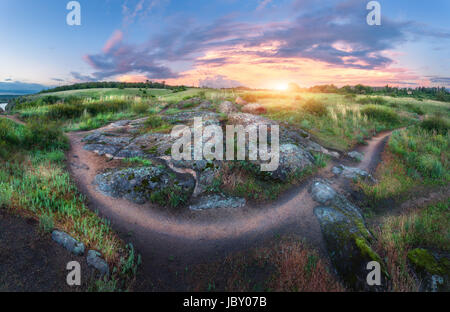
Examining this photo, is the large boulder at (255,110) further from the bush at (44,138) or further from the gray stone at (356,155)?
the bush at (44,138)

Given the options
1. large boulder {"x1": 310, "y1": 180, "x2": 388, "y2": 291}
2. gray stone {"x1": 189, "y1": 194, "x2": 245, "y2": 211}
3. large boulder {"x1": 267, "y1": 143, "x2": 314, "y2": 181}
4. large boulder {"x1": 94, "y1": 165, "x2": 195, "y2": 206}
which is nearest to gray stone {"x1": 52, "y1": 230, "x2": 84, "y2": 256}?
large boulder {"x1": 94, "y1": 165, "x2": 195, "y2": 206}

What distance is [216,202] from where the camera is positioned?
808 cm

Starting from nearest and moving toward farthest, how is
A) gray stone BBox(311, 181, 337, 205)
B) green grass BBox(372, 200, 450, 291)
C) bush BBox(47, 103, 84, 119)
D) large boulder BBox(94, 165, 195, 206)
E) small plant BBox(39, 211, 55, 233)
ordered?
1. green grass BBox(372, 200, 450, 291)
2. small plant BBox(39, 211, 55, 233)
3. large boulder BBox(94, 165, 195, 206)
4. gray stone BBox(311, 181, 337, 205)
5. bush BBox(47, 103, 84, 119)

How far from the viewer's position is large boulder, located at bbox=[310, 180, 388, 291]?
15.7 ft

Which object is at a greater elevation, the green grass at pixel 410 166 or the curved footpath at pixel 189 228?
the green grass at pixel 410 166

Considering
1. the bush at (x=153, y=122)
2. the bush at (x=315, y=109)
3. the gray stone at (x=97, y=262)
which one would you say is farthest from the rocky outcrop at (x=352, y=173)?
the bush at (x=315, y=109)

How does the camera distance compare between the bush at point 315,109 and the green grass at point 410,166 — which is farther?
the bush at point 315,109

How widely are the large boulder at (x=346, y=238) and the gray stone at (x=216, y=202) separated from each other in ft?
10.2

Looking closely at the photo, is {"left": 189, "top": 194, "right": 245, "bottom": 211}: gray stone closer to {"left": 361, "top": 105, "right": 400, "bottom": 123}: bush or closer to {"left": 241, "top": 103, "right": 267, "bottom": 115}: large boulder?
{"left": 241, "top": 103, "right": 267, "bottom": 115}: large boulder

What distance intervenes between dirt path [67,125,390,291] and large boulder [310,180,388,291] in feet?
1.10

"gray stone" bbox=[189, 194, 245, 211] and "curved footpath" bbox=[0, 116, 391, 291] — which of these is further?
"gray stone" bbox=[189, 194, 245, 211]

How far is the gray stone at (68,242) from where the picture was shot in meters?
4.66

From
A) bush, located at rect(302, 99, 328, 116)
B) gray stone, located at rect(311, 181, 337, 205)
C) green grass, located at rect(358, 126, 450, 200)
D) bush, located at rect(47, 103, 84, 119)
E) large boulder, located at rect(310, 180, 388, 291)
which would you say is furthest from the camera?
bush, located at rect(302, 99, 328, 116)

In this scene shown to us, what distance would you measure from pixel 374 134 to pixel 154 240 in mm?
22303
